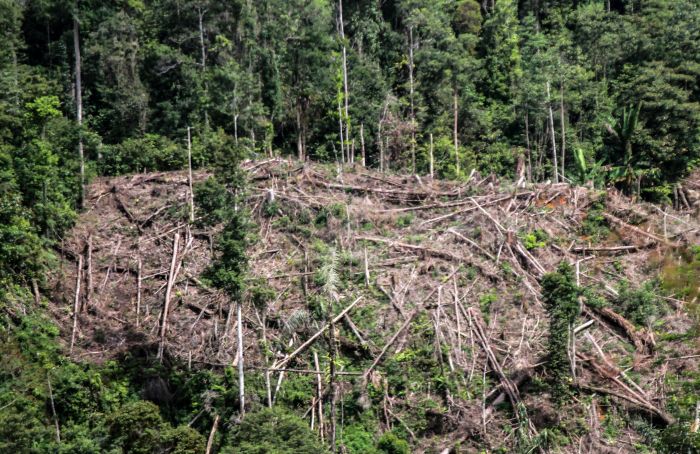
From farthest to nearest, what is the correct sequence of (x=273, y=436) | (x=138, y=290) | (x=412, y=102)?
(x=412, y=102) → (x=138, y=290) → (x=273, y=436)

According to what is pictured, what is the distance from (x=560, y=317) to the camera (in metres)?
18.6

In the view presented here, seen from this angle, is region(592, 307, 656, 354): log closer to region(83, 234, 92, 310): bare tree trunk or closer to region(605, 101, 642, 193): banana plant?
region(605, 101, 642, 193): banana plant

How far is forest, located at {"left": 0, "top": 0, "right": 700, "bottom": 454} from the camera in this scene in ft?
61.1

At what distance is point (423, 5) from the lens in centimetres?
3834

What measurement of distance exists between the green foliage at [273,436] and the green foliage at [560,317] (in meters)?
6.31

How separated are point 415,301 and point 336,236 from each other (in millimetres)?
3784

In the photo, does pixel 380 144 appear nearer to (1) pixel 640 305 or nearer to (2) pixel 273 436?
(1) pixel 640 305

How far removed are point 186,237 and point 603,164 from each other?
19.2 meters

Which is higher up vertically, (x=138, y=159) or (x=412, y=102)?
(x=412, y=102)

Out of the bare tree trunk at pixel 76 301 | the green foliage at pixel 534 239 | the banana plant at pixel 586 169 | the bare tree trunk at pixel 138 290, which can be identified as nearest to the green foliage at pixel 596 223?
the green foliage at pixel 534 239

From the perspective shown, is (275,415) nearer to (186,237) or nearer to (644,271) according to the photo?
(186,237)

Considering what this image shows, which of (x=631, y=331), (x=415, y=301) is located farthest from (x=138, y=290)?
(x=631, y=331)

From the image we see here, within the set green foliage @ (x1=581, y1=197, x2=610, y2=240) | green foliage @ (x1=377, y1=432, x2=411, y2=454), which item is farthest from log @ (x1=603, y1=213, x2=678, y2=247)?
green foliage @ (x1=377, y1=432, x2=411, y2=454)

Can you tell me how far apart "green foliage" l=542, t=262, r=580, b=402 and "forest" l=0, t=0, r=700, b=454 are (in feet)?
0.24
